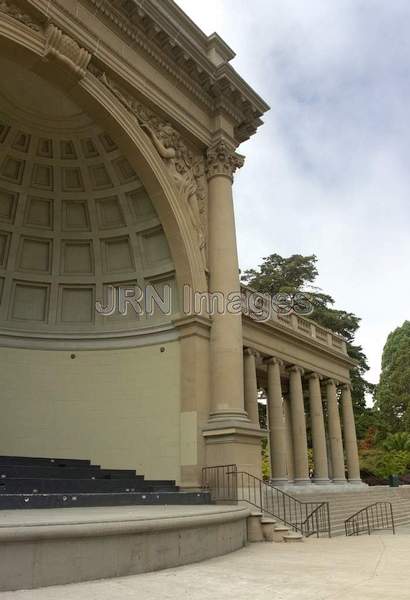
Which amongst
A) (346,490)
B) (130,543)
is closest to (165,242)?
(130,543)

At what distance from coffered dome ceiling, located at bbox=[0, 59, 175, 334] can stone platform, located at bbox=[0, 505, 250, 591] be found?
9980mm

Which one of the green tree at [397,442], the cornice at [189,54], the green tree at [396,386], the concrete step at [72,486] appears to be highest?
the cornice at [189,54]

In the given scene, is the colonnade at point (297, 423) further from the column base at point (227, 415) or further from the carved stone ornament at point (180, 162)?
the carved stone ornament at point (180, 162)

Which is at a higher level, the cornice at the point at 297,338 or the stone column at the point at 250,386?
the cornice at the point at 297,338

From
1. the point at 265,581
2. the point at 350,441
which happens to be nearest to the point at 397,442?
the point at 350,441

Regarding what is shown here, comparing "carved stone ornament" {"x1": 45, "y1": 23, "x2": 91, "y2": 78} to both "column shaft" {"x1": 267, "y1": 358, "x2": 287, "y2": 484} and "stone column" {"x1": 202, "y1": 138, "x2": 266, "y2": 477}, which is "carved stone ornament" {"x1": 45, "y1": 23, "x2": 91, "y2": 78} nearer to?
"stone column" {"x1": 202, "y1": 138, "x2": 266, "y2": 477}

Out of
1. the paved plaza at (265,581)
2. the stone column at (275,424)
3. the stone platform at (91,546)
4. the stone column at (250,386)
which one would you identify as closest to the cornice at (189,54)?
A: the stone column at (250,386)

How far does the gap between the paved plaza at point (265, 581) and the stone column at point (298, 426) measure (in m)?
14.8

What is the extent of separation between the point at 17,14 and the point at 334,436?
23951 millimetres

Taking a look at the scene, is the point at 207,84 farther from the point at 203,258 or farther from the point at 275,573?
the point at 275,573

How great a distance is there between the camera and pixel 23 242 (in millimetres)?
17719

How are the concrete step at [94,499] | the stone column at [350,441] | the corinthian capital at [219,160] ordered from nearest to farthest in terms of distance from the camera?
the concrete step at [94,499] → the corinthian capital at [219,160] → the stone column at [350,441]

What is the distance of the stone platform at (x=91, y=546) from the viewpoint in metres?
5.87

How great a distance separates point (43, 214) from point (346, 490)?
18.2 m
